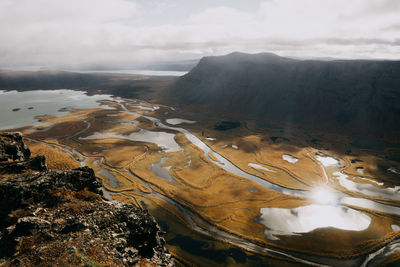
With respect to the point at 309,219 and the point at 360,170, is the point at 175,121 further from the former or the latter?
the point at 309,219

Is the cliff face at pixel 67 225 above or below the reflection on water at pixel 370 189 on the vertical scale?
above

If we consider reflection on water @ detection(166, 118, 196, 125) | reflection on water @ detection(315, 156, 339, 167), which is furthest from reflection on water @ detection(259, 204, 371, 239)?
reflection on water @ detection(166, 118, 196, 125)

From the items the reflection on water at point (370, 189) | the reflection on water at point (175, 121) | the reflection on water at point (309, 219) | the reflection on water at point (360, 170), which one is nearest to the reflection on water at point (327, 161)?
the reflection on water at point (360, 170)

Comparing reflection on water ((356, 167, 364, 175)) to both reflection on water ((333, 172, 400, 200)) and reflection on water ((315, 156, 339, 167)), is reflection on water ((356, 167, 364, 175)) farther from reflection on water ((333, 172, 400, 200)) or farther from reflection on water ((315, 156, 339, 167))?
reflection on water ((333, 172, 400, 200))

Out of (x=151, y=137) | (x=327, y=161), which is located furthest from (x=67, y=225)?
(x=151, y=137)

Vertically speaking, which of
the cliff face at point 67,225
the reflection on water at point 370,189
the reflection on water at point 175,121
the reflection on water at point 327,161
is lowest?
the reflection on water at point 370,189

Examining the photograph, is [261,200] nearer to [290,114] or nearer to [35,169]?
[35,169]

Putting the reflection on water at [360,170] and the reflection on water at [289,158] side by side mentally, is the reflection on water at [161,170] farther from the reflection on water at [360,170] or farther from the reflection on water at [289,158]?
the reflection on water at [360,170]

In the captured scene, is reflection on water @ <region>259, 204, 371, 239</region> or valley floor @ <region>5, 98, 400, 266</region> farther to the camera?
reflection on water @ <region>259, 204, 371, 239</region>

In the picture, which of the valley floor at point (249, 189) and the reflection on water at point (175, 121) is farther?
the reflection on water at point (175, 121)
